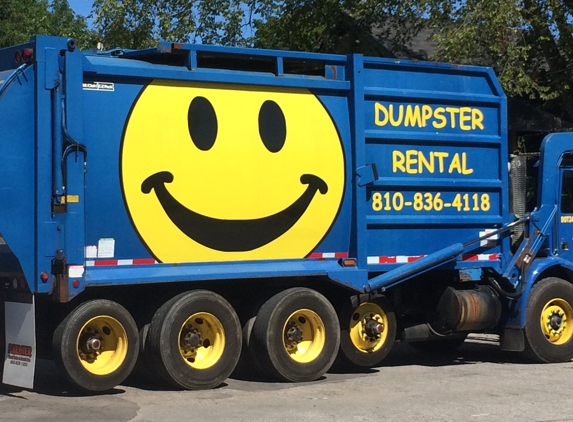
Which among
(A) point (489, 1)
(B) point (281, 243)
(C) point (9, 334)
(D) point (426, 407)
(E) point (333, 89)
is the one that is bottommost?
(D) point (426, 407)

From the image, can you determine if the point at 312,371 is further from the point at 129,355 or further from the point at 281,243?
the point at 129,355

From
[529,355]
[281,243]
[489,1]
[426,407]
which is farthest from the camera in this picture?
[489,1]

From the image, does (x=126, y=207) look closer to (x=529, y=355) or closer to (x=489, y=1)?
(x=529, y=355)

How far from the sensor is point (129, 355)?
9734 mm

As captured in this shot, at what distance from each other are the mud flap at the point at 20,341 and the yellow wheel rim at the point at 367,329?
371 centimetres

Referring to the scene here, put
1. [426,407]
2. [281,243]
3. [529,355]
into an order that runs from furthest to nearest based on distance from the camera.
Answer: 1. [529,355]
2. [281,243]
3. [426,407]

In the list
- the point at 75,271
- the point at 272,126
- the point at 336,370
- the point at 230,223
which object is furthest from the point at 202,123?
the point at 336,370

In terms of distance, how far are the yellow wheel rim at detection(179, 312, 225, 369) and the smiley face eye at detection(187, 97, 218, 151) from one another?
169 cm

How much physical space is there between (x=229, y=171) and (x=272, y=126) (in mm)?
721

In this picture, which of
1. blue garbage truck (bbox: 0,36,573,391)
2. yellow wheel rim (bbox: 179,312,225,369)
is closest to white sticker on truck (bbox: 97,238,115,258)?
blue garbage truck (bbox: 0,36,573,391)

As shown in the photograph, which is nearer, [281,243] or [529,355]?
[281,243]

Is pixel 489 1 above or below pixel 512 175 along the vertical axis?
above

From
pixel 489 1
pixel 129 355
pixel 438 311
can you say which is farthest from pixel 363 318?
pixel 489 1

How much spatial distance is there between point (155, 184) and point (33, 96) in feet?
4.67
